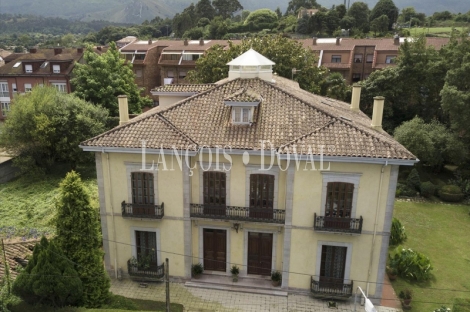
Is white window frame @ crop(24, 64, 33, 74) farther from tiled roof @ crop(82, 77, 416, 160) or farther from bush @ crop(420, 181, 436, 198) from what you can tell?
bush @ crop(420, 181, 436, 198)

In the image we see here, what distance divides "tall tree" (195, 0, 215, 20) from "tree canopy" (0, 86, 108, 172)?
9824cm

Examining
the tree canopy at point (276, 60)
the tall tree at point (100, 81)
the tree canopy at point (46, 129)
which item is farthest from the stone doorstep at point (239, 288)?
the tall tree at point (100, 81)

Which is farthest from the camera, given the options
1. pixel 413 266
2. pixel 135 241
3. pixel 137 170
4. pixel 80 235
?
pixel 413 266

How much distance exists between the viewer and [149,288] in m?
19.5

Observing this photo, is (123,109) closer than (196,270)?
No

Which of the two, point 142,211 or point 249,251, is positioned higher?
point 142,211

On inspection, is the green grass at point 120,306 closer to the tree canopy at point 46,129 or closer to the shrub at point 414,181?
the tree canopy at point 46,129

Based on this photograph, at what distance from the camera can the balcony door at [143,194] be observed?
740 inches

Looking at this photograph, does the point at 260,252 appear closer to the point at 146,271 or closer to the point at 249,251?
the point at 249,251

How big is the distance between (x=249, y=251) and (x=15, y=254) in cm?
1292

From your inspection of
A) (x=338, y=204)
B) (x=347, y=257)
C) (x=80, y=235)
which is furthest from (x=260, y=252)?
(x=80, y=235)

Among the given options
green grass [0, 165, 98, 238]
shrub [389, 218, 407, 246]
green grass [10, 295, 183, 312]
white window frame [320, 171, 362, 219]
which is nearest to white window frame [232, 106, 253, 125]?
white window frame [320, 171, 362, 219]

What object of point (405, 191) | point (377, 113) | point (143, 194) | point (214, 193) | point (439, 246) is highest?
point (377, 113)

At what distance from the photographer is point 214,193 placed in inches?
746
